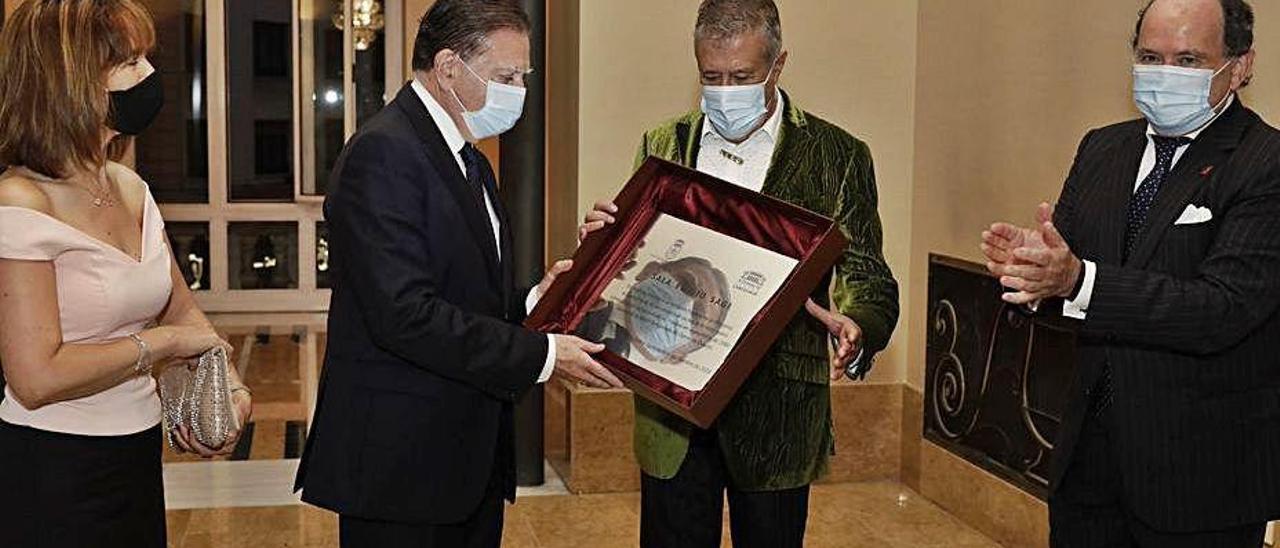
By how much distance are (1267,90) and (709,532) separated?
1.83 metres

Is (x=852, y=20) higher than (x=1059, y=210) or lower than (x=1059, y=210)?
higher

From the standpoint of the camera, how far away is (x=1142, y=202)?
2795 millimetres

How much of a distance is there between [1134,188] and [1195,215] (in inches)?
6.4

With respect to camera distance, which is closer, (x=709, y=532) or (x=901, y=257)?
(x=709, y=532)

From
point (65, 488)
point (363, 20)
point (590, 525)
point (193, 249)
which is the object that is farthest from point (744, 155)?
point (193, 249)

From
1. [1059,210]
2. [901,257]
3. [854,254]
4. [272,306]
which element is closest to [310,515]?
[901,257]

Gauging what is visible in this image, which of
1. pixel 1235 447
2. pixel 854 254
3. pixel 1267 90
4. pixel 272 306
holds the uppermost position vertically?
pixel 1267 90

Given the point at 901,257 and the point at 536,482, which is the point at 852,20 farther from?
the point at 536,482

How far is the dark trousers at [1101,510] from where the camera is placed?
279 centimetres

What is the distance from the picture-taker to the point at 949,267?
5312 mm

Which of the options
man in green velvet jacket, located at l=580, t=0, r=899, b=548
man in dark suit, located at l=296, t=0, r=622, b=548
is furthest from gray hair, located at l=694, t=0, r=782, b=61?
man in dark suit, located at l=296, t=0, r=622, b=548

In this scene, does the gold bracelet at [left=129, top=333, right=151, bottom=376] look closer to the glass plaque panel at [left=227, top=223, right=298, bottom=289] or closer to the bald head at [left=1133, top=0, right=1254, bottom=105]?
the bald head at [left=1133, top=0, right=1254, bottom=105]

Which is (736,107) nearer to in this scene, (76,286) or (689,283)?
(689,283)

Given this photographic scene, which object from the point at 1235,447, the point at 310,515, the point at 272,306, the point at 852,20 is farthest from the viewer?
the point at 272,306
